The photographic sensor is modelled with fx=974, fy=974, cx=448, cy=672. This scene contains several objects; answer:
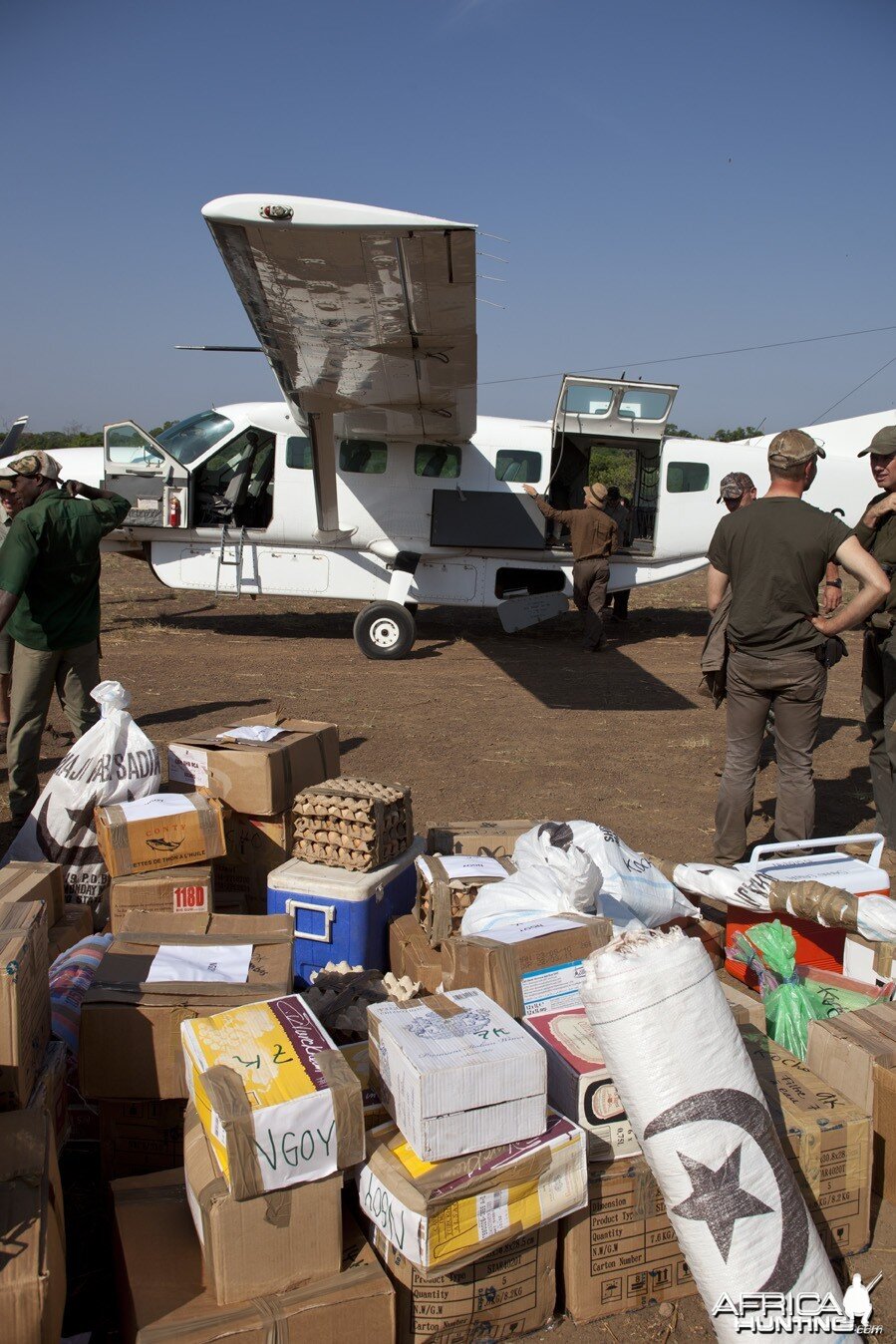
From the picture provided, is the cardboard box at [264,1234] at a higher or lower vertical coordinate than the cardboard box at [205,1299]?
higher

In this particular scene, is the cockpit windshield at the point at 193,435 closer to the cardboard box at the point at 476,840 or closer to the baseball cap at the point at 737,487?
the baseball cap at the point at 737,487

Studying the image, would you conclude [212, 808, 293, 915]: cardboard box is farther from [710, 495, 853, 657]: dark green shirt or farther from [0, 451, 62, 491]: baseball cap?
[0, 451, 62, 491]: baseball cap

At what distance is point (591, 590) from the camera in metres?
12.0

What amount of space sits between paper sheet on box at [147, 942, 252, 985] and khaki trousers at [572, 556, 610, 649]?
30.6ft

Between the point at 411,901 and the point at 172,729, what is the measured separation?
398 centimetres

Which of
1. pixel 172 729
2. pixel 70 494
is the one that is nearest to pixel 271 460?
pixel 172 729

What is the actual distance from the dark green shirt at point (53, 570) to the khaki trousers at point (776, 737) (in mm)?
3509

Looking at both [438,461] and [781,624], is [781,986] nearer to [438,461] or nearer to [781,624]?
[781,624]

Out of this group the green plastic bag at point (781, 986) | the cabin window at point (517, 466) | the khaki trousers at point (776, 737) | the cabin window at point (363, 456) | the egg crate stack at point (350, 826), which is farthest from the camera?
the cabin window at point (517, 466)

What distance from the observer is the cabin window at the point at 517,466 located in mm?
12023

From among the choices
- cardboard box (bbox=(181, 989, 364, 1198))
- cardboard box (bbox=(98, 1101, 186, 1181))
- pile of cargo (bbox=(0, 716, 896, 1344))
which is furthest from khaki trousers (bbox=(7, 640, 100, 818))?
cardboard box (bbox=(181, 989, 364, 1198))

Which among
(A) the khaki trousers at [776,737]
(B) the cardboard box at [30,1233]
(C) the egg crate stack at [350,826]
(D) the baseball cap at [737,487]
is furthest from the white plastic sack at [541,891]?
(D) the baseball cap at [737,487]

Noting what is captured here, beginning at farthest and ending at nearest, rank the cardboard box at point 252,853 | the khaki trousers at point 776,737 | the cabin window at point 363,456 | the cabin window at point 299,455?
the cabin window at point 363,456, the cabin window at point 299,455, the khaki trousers at point 776,737, the cardboard box at point 252,853

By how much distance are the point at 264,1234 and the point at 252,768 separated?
2353mm
